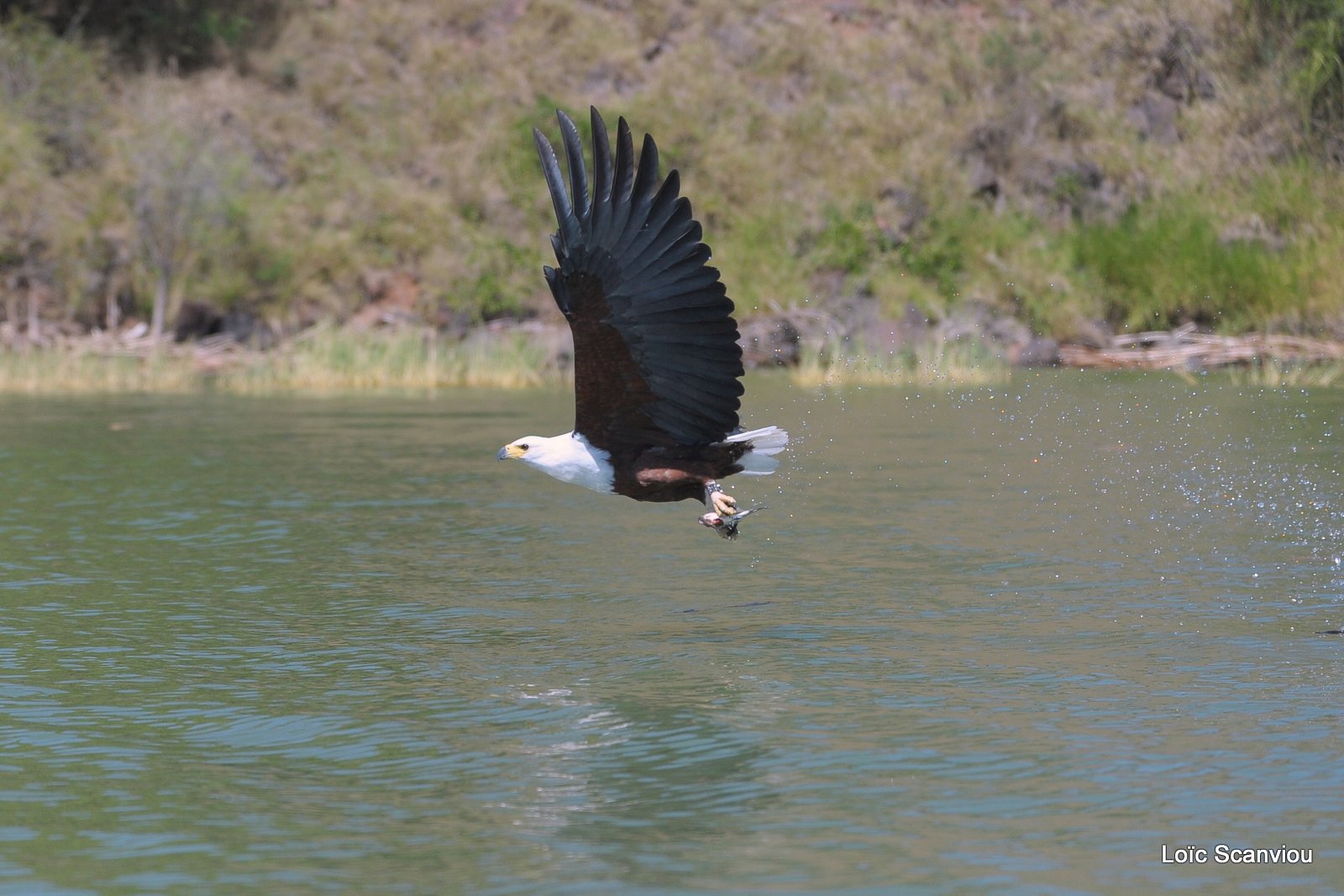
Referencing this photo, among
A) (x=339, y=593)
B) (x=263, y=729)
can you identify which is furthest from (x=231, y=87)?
(x=263, y=729)

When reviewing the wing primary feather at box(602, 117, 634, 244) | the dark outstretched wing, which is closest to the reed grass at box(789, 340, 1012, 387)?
the dark outstretched wing

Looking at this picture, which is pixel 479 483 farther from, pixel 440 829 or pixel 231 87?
pixel 231 87

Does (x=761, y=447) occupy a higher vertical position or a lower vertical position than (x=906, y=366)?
lower

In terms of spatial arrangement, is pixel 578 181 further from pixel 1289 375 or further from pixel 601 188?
pixel 1289 375

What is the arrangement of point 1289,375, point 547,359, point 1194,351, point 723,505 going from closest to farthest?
point 723,505, point 1289,375, point 1194,351, point 547,359

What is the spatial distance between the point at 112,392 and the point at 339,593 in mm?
17171

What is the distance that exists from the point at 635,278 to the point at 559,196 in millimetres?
439

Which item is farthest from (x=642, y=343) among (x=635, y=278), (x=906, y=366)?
(x=906, y=366)

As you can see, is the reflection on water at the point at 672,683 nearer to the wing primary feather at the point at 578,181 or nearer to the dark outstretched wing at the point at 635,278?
the dark outstretched wing at the point at 635,278

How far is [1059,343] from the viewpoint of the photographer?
29375 millimetres

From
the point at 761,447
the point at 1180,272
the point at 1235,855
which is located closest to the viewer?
the point at 1235,855

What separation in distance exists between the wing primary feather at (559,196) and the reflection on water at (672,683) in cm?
180

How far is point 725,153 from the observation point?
37.3 metres

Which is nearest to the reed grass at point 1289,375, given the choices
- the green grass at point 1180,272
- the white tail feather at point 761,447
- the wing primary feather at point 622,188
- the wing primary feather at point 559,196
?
the green grass at point 1180,272
